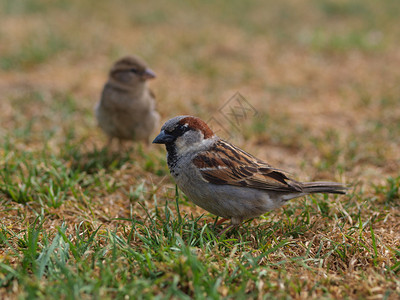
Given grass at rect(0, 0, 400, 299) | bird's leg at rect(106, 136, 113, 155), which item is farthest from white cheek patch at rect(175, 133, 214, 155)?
bird's leg at rect(106, 136, 113, 155)

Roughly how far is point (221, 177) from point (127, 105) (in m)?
2.36

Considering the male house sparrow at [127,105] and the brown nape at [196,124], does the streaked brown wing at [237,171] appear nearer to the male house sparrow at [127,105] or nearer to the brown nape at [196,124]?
the brown nape at [196,124]

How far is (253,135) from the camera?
20.3ft

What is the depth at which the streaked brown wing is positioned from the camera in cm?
342

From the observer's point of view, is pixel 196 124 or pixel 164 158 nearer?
pixel 196 124

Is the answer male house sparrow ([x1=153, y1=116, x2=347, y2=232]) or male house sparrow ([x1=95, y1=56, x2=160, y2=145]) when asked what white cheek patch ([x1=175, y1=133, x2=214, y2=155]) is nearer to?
male house sparrow ([x1=153, y1=116, x2=347, y2=232])

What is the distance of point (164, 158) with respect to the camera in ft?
17.0

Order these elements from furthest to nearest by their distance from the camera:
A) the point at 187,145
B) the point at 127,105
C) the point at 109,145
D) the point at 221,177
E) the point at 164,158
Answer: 1. the point at 109,145
2. the point at 127,105
3. the point at 164,158
4. the point at 187,145
5. the point at 221,177

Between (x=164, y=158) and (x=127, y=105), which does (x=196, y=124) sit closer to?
(x=164, y=158)

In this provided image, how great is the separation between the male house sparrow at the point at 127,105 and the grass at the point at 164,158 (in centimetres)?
30

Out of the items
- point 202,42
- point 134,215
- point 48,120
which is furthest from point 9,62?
point 134,215

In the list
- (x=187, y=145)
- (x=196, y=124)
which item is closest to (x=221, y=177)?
(x=187, y=145)

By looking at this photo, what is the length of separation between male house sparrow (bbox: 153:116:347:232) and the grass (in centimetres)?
22

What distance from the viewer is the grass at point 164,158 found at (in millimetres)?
2777
